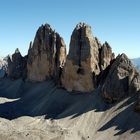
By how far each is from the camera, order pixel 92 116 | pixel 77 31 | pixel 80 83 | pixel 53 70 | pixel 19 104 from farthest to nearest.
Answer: pixel 53 70 < pixel 19 104 < pixel 77 31 < pixel 80 83 < pixel 92 116

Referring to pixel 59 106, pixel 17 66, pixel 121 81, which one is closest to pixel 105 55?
pixel 121 81

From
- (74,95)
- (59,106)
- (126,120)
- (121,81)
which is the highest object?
(121,81)

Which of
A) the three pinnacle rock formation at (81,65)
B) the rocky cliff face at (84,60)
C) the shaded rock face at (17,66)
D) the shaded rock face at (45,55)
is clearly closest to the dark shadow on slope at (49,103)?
the three pinnacle rock formation at (81,65)

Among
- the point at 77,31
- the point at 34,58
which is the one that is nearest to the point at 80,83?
the point at 77,31

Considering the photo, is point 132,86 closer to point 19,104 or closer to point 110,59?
point 110,59

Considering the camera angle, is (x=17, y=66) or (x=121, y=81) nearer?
(x=121, y=81)

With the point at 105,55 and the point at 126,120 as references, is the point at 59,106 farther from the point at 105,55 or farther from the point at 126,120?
the point at 126,120

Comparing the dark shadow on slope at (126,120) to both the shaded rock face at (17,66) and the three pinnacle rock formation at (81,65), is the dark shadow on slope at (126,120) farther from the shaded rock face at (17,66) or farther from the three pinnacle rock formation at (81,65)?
the shaded rock face at (17,66)

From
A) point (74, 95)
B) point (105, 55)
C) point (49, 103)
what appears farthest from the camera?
point (105, 55)
